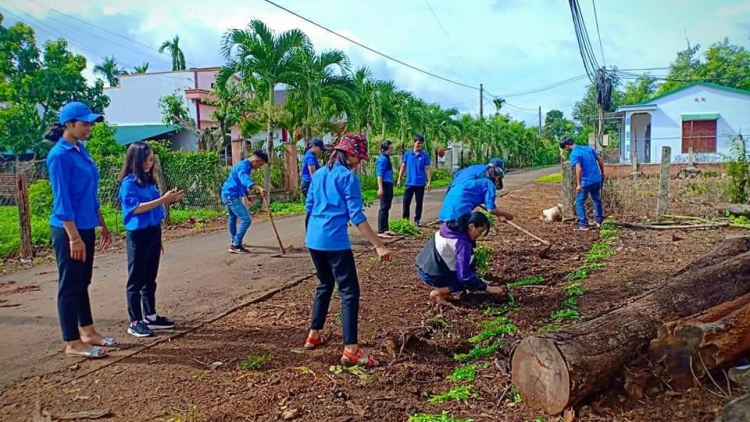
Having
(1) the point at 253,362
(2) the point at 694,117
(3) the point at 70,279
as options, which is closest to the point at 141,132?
(3) the point at 70,279

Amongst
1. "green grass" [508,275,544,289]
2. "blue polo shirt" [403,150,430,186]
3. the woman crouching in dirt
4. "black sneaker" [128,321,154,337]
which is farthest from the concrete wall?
"black sneaker" [128,321,154,337]

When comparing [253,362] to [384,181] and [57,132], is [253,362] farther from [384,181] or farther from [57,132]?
[384,181]

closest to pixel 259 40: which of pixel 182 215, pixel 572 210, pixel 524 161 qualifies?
pixel 182 215

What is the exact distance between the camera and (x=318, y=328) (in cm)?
480

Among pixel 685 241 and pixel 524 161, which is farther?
pixel 524 161

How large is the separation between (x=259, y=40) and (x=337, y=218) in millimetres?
12381

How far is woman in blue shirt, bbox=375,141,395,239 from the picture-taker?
10.9m

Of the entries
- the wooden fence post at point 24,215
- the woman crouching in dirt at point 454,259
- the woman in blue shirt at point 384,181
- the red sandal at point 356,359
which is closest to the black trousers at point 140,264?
the red sandal at point 356,359

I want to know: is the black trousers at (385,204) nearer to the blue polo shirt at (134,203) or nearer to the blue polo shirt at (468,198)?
the blue polo shirt at (468,198)

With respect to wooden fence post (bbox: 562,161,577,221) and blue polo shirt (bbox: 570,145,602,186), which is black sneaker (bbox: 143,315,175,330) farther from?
wooden fence post (bbox: 562,161,577,221)

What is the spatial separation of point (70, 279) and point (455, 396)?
3059mm

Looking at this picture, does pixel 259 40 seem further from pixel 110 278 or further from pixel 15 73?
pixel 15 73

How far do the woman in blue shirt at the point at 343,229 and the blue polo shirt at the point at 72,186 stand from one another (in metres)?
1.77

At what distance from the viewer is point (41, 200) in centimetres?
1388
